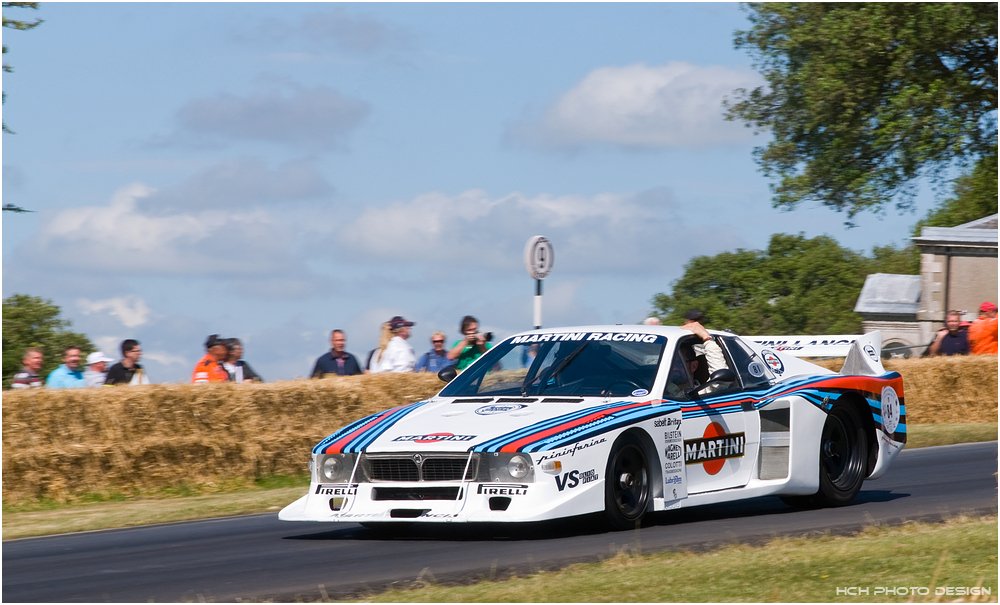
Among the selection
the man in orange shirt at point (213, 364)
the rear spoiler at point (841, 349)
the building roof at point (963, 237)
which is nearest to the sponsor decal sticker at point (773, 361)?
the rear spoiler at point (841, 349)

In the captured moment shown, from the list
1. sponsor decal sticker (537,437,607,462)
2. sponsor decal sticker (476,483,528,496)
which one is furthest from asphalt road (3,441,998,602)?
sponsor decal sticker (537,437,607,462)

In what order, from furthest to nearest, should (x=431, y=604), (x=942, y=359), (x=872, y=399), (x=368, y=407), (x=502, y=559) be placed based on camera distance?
(x=942, y=359) < (x=368, y=407) < (x=872, y=399) < (x=502, y=559) < (x=431, y=604)

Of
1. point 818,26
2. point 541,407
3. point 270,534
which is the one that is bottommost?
point 270,534

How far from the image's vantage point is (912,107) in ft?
110

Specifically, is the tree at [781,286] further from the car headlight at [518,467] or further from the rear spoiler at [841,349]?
the car headlight at [518,467]

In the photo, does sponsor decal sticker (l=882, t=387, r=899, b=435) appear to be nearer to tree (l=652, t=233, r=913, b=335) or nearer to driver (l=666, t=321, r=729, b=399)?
driver (l=666, t=321, r=729, b=399)

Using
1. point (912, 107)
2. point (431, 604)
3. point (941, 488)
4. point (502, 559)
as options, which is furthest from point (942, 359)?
point (431, 604)

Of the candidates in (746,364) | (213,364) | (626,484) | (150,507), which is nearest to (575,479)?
(626,484)

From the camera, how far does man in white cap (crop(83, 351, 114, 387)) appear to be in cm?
1435

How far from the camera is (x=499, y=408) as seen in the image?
9.57m

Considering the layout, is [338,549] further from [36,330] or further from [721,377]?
[36,330]

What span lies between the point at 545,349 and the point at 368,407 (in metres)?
5.07

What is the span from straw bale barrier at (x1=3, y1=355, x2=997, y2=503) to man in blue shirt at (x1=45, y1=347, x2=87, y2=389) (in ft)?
2.02

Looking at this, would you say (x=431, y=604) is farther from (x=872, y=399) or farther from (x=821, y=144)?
(x=821, y=144)
